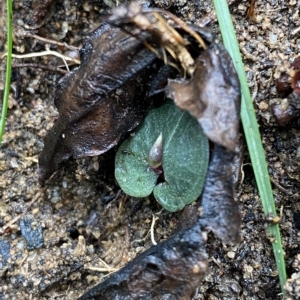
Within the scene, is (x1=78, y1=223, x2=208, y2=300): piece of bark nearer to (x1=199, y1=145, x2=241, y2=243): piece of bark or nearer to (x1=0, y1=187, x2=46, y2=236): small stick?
(x1=199, y1=145, x2=241, y2=243): piece of bark

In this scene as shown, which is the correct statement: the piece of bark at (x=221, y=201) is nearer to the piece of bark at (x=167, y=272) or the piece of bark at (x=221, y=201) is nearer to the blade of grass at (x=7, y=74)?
the piece of bark at (x=167, y=272)

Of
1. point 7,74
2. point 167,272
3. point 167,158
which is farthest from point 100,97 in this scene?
point 167,272

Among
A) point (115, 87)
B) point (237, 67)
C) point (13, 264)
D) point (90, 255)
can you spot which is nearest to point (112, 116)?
point (115, 87)

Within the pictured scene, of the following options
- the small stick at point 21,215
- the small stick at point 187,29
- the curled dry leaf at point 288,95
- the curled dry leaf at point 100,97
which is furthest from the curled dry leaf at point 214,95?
the small stick at point 21,215

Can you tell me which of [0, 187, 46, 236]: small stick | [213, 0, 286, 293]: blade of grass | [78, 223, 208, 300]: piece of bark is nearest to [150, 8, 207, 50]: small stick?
[213, 0, 286, 293]: blade of grass

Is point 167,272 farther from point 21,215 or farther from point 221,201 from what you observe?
point 21,215

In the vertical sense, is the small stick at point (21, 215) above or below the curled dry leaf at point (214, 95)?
below
